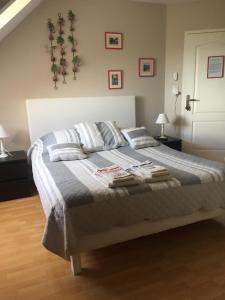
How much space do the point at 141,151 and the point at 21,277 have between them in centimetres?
195

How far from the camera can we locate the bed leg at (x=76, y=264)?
194cm

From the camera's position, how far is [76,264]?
1953mm

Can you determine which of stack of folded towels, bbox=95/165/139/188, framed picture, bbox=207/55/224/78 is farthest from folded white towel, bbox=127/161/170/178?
framed picture, bbox=207/55/224/78

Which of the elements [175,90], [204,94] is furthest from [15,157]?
[204,94]

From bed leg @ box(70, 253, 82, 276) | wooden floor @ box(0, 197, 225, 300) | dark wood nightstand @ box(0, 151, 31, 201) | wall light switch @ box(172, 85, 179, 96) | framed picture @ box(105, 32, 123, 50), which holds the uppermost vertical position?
framed picture @ box(105, 32, 123, 50)

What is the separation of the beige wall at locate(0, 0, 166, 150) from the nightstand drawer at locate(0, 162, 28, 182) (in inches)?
21.7

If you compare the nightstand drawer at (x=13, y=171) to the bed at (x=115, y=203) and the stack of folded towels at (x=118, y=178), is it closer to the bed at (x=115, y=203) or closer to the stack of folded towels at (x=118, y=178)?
the bed at (x=115, y=203)

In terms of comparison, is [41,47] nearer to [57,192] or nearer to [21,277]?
[57,192]

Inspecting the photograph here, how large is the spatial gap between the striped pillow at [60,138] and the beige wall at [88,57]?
1.66ft

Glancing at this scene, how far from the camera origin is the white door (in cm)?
404

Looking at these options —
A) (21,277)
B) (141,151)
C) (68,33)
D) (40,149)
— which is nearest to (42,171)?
(40,149)

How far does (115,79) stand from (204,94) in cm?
146

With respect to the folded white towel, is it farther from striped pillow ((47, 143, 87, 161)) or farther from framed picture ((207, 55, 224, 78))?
framed picture ((207, 55, 224, 78))

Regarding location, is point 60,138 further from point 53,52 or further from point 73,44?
point 73,44
